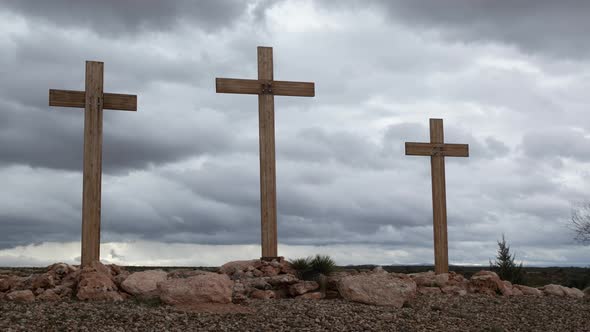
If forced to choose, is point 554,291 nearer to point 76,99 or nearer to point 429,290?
point 429,290

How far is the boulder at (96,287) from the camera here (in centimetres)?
1256

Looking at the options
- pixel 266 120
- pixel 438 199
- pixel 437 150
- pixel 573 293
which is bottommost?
pixel 573 293

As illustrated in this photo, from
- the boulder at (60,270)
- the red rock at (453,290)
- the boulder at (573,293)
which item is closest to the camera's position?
the boulder at (60,270)

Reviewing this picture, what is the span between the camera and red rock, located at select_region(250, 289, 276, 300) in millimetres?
13109

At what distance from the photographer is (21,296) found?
1248 centimetres

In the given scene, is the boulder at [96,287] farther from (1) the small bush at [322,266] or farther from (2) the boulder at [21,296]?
(1) the small bush at [322,266]

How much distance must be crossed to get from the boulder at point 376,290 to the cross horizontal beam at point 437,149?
19.5 feet

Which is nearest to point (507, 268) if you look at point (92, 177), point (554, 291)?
point (554, 291)

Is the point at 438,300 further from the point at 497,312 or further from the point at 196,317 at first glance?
the point at 196,317

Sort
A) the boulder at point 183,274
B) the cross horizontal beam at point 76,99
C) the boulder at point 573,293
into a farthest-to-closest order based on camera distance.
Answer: the boulder at point 573,293, the cross horizontal beam at point 76,99, the boulder at point 183,274

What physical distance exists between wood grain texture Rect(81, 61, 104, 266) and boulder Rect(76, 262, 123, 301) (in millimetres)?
1594

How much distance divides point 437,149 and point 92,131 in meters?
9.67

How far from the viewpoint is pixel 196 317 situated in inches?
431

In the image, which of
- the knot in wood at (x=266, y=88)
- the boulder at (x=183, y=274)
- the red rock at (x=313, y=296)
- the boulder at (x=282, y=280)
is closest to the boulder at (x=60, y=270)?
the boulder at (x=183, y=274)
